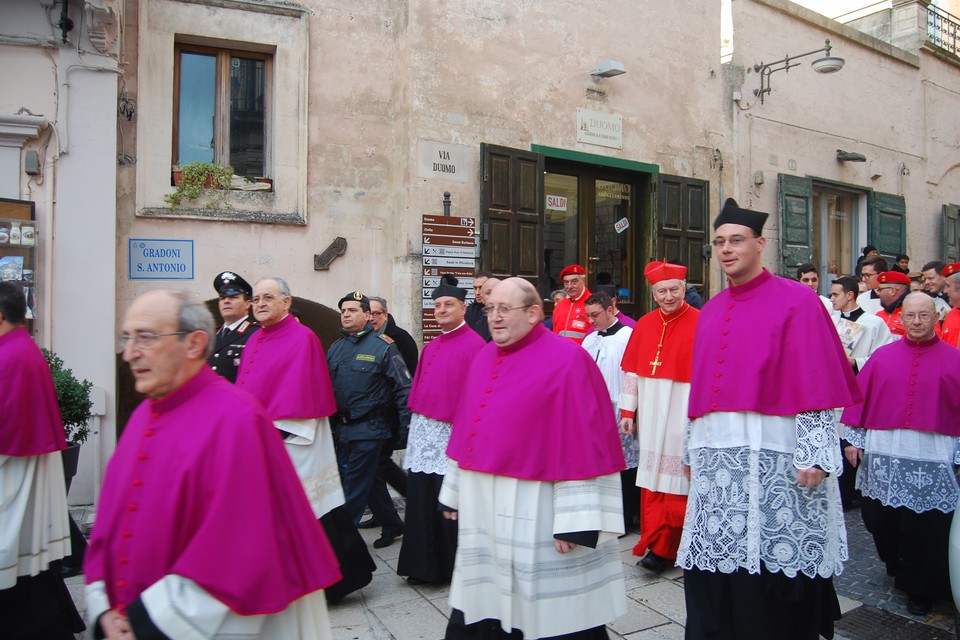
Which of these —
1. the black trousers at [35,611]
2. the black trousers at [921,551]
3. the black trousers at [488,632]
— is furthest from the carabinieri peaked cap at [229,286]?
the black trousers at [921,551]

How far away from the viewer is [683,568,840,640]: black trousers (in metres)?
3.51

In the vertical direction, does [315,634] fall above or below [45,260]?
below

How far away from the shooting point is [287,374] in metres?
4.77

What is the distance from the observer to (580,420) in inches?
131

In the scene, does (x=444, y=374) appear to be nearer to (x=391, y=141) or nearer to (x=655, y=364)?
(x=655, y=364)

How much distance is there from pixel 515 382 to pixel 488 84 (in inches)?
284

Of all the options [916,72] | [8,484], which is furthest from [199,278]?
[916,72]

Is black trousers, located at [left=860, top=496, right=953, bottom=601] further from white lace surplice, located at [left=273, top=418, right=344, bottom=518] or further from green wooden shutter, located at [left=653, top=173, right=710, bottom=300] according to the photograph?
green wooden shutter, located at [left=653, top=173, right=710, bottom=300]

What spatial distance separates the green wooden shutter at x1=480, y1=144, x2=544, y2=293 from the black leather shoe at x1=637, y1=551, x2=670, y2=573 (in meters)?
4.76

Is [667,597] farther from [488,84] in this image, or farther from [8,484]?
[488,84]

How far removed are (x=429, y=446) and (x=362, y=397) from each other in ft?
2.23

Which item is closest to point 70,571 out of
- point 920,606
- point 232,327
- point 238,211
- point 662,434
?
point 232,327

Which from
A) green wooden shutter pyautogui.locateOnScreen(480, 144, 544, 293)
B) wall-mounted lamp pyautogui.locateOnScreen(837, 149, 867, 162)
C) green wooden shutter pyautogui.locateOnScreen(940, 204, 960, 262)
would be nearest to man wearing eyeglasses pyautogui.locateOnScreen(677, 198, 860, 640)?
green wooden shutter pyautogui.locateOnScreen(480, 144, 544, 293)

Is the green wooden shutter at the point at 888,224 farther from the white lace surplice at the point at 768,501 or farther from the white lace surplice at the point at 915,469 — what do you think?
the white lace surplice at the point at 768,501
